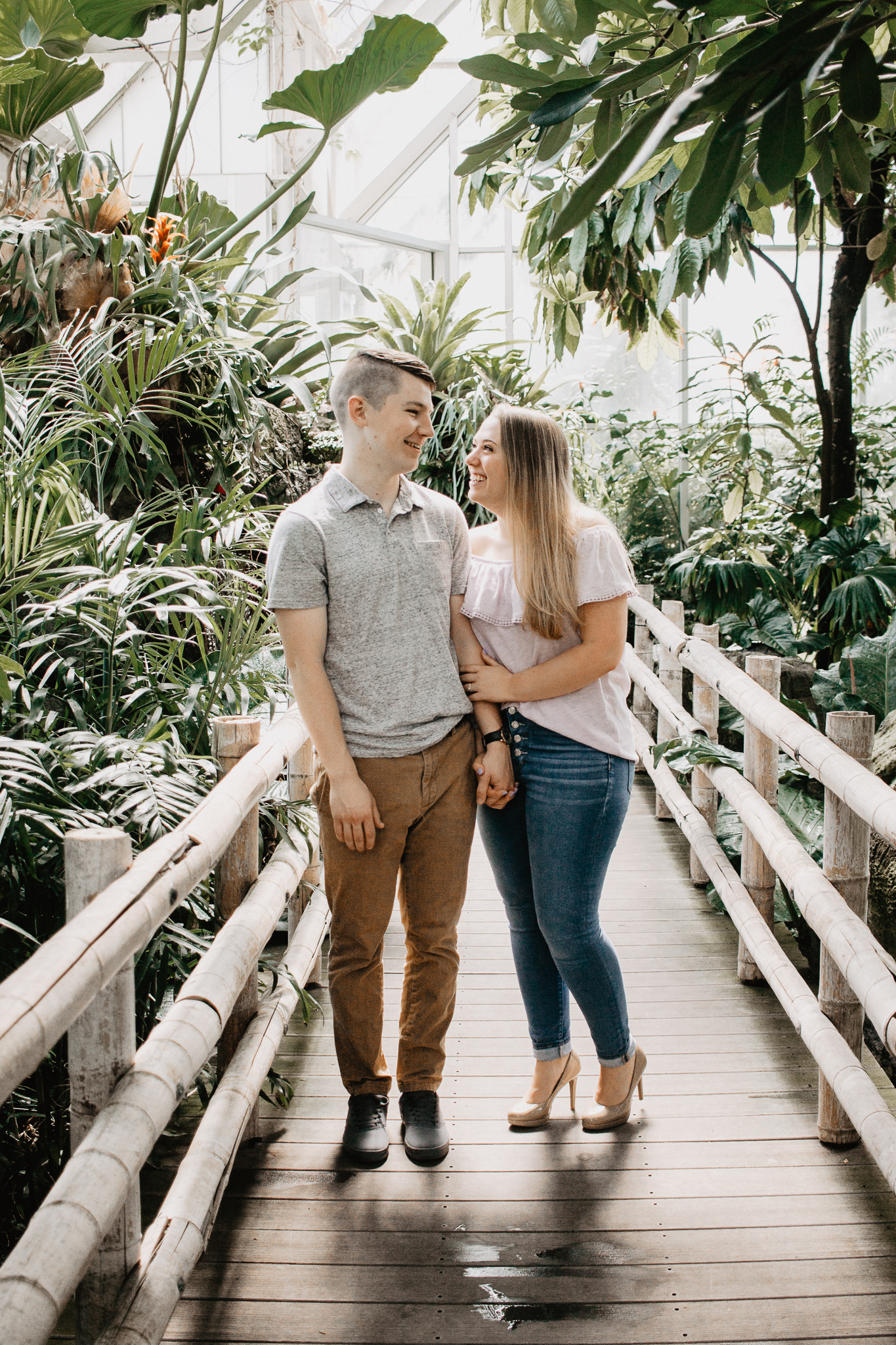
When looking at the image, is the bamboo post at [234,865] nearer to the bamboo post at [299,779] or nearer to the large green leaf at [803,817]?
the bamboo post at [299,779]

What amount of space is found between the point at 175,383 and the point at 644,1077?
2.70 meters

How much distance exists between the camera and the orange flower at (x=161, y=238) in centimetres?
364

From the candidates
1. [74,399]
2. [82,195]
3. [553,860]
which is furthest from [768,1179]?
[82,195]

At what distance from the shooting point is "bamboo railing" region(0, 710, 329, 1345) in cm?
101

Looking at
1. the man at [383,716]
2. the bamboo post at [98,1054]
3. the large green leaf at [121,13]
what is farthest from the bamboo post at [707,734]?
the large green leaf at [121,13]

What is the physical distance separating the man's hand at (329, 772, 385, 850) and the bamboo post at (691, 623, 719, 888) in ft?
5.54

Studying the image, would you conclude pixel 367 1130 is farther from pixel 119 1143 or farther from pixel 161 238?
pixel 161 238

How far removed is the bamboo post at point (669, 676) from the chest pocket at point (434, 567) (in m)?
2.36

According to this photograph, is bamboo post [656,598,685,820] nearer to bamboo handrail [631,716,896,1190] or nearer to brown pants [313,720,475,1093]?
bamboo handrail [631,716,896,1190]

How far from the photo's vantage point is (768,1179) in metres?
1.96

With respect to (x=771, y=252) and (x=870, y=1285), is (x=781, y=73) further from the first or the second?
(x=771, y=252)

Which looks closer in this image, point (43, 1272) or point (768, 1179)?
point (43, 1272)

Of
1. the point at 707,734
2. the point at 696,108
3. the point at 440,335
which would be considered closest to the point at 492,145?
the point at 696,108

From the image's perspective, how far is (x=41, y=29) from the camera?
3471 mm
